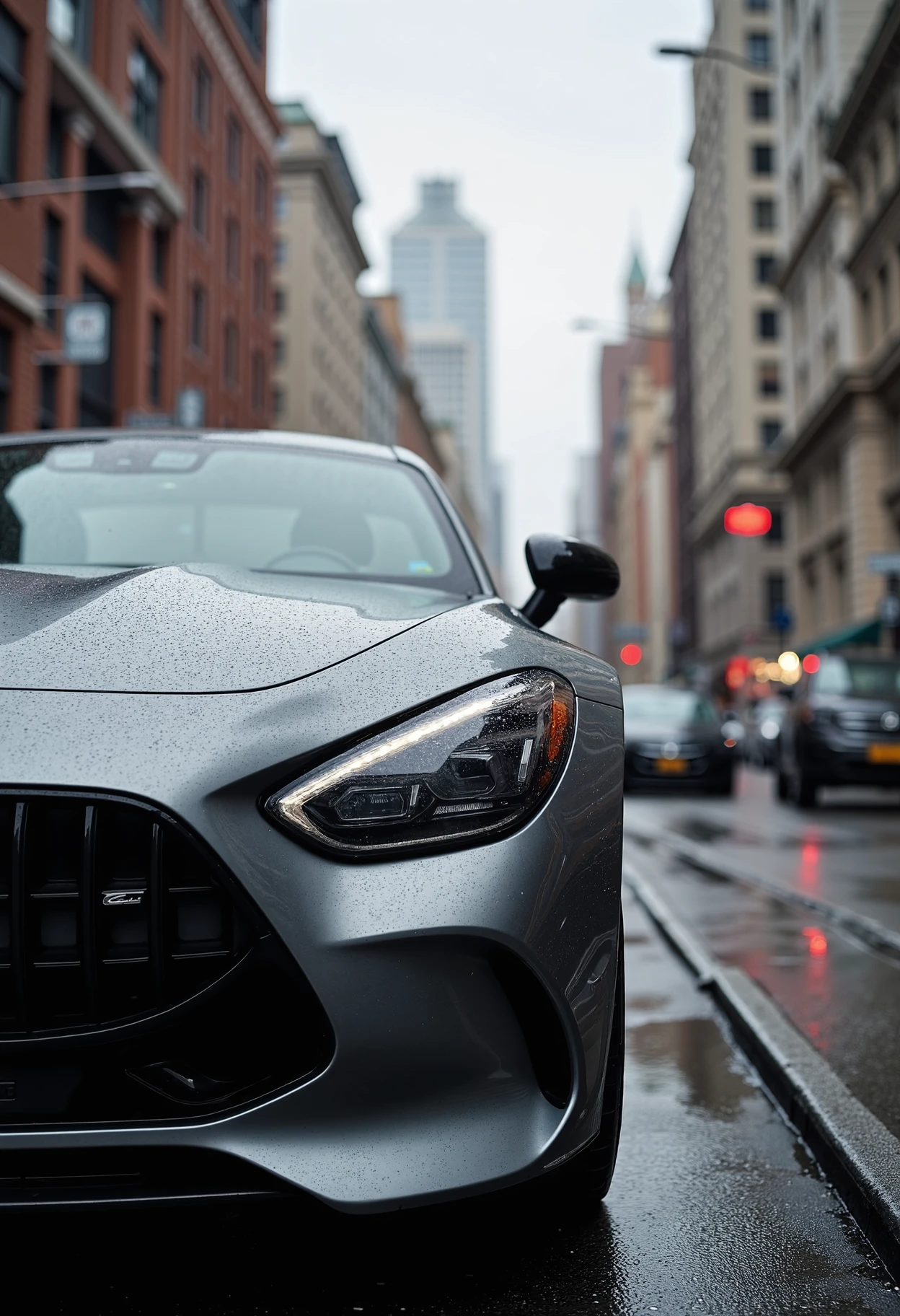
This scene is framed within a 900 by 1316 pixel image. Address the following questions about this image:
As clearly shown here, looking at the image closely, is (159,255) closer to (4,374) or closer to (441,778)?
(4,374)

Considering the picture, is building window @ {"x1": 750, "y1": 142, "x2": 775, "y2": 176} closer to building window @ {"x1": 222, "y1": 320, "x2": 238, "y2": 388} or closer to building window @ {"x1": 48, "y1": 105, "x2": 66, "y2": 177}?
building window @ {"x1": 222, "y1": 320, "x2": 238, "y2": 388}

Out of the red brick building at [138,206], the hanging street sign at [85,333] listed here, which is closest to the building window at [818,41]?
the red brick building at [138,206]

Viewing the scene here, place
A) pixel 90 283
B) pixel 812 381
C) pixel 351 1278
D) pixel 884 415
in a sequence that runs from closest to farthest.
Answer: pixel 351 1278 < pixel 90 283 < pixel 884 415 < pixel 812 381

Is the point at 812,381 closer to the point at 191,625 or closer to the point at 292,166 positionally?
the point at 292,166

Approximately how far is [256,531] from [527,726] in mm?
1462

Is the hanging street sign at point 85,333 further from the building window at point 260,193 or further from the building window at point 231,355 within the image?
the building window at point 260,193

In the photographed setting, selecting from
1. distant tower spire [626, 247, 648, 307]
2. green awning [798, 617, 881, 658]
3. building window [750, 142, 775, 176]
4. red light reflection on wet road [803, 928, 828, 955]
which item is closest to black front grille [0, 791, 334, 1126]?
red light reflection on wet road [803, 928, 828, 955]

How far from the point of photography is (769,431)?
62625mm

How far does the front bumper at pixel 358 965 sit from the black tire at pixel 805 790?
13.5m

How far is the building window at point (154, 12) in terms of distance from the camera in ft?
111

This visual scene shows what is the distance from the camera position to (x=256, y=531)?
346cm

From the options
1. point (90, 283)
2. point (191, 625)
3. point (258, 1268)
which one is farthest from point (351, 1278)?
A: point (90, 283)

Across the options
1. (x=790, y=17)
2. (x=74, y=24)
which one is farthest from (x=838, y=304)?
(x=74, y=24)

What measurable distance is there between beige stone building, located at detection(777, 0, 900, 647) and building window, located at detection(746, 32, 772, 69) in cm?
1622
